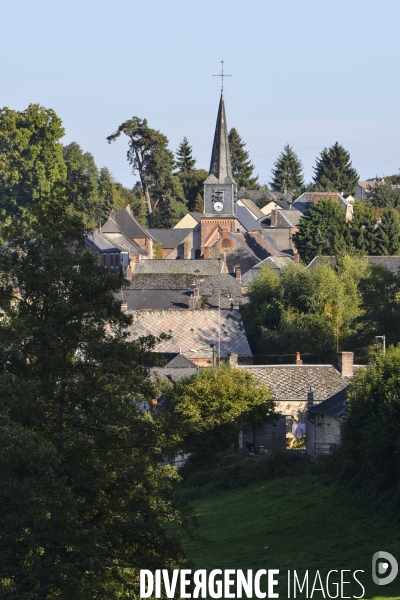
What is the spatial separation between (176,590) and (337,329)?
34606 mm

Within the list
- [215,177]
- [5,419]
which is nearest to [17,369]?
[5,419]

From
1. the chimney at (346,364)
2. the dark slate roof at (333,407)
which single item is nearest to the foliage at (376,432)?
the dark slate roof at (333,407)

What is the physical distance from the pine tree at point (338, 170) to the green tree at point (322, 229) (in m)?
41.8

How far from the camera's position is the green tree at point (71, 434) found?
15.8 metres

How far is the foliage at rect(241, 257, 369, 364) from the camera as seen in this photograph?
1993 inches

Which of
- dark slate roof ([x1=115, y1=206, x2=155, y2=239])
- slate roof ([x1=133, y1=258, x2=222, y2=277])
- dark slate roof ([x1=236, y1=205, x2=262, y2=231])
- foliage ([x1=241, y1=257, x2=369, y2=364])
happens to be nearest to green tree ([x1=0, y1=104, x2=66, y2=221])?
slate roof ([x1=133, y1=258, x2=222, y2=277])

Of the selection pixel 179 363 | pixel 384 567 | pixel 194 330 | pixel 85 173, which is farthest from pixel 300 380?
pixel 85 173

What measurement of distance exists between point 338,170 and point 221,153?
33642 mm

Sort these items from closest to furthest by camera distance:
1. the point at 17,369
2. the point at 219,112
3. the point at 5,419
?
the point at 5,419, the point at 17,369, the point at 219,112

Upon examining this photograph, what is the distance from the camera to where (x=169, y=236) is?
99188mm

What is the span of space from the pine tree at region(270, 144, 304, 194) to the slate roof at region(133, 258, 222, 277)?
58082mm

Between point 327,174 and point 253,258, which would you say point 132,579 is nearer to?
point 253,258

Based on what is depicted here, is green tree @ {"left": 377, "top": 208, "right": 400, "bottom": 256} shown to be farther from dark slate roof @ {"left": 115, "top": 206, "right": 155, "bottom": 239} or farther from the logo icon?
the logo icon

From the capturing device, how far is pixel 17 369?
17.4 meters
